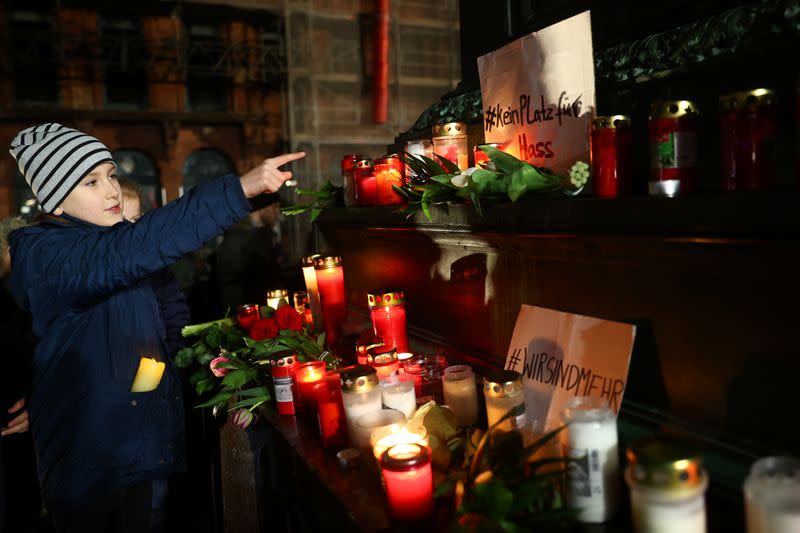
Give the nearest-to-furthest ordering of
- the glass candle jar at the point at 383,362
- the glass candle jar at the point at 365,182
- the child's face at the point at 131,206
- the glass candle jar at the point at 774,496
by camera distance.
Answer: the glass candle jar at the point at 774,496, the glass candle jar at the point at 383,362, the glass candle jar at the point at 365,182, the child's face at the point at 131,206

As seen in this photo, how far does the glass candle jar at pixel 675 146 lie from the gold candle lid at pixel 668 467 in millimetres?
504

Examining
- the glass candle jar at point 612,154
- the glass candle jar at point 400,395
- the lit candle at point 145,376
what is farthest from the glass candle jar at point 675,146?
the lit candle at point 145,376

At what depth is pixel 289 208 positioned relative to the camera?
2438 millimetres

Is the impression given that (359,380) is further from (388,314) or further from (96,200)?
(96,200)

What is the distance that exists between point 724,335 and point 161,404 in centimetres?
190

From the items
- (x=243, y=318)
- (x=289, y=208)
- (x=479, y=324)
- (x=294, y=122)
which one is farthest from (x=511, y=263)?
(x=294, y=122)

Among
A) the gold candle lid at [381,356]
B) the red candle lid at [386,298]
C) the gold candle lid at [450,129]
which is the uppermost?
the gold candle lid at [450,129]

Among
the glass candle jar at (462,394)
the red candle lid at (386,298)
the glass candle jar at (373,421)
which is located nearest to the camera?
the glass candle jar at (373,421)

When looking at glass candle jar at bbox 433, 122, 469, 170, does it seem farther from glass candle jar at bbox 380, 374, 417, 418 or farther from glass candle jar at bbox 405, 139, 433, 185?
glass candle jar at bbox 380, 374, 417, 418

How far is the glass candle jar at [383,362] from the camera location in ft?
5.34

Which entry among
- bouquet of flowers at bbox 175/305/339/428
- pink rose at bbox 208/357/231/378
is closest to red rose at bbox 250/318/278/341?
bouquet of flowers at bbox 175/305/339/428

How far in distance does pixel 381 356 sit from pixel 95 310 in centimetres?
111

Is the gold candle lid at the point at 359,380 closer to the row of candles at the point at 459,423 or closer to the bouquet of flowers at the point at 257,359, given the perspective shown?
the row of candles at the point at 459,423

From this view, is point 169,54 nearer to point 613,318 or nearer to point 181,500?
point 181,500
